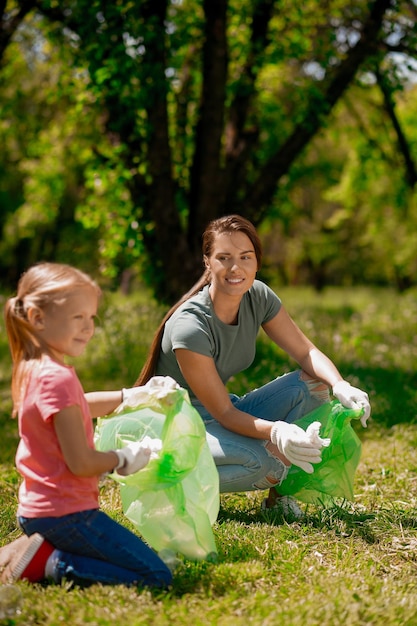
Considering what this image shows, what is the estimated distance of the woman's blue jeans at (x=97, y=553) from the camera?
8.59 feet

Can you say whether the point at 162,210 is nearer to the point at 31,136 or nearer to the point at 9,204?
the point at 31,136

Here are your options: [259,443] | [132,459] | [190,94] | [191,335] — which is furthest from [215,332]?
[190,94]

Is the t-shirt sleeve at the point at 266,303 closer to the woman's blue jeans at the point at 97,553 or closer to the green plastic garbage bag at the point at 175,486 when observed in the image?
the green plastic garbage bag at the point at 175,486

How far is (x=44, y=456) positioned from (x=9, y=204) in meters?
19.9

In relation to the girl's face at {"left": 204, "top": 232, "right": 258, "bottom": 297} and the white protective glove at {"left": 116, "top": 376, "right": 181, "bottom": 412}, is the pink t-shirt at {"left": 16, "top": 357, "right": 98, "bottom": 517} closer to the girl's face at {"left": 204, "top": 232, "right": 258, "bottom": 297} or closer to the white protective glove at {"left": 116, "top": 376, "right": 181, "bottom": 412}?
the white protective glove at {"left": 116, "top": 376, "right": 181, "bottom": 412}

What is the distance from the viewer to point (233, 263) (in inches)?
138

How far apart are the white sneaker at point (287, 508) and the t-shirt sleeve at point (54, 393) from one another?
4.78 ft

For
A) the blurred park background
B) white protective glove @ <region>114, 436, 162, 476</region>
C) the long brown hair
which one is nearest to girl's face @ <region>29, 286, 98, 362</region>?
white protective glove @ <region>114, 436, 162, 476</region>

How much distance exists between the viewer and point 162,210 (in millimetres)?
7328

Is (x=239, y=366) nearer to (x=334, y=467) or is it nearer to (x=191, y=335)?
(x=191, y=335)

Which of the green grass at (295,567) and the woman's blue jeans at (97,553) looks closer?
the green grass at (295,567)

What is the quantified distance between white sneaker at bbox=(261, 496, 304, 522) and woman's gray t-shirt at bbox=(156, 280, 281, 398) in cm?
65

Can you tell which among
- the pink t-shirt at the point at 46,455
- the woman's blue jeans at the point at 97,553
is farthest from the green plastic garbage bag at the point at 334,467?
the pink t-shirt at the point at 46,455

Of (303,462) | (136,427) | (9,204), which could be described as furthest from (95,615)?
(9,204)
